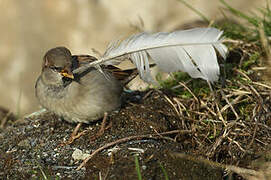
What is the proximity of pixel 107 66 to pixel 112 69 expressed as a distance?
2.7 inches

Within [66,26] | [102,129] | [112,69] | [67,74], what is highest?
[67,74]

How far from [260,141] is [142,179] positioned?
102 cm

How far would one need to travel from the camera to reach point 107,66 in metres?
4.06

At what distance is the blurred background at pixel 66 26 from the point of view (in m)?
8.62

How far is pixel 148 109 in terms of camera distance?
3920mm

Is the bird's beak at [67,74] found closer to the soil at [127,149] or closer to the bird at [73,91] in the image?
Result: the bird at [73,91]

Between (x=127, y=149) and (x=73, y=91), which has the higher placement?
(x=73, y=91)

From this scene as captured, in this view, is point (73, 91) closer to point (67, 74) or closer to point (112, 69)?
point (67, 74)

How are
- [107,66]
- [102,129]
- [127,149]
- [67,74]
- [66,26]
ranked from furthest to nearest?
[66,26] < [107,66] < [102,129] < [67,74] < [127,149]

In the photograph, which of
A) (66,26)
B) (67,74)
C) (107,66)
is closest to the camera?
(67,74)

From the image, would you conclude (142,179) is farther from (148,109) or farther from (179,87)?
(179,87)

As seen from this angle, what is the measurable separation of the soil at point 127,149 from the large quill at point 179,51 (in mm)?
432

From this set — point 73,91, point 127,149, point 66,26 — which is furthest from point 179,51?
point 66,26

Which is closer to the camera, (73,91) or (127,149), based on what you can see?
(127,149)
